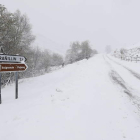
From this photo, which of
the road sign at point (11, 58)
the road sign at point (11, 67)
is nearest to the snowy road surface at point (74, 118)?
the road sign at point (11, 67)

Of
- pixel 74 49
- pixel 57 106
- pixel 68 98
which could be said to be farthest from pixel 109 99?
pixel 74 49

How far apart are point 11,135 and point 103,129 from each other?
2.61m

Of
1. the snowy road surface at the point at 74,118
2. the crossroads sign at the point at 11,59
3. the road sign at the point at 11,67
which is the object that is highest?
the crossroads sign at the point at 11,59

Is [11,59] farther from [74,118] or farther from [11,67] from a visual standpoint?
[74,118]

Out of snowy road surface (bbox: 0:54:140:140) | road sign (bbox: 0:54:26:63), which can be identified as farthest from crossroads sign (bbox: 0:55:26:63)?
snowy road surface (bbox: 0:54:140:140)

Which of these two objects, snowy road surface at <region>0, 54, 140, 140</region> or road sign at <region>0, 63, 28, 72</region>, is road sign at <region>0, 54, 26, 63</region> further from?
snowy road surface at <region>0, 54, 140, 140</region>

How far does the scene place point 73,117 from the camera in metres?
4.11

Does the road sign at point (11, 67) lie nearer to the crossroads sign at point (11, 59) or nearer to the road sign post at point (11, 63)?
the road sign post at point (11, 63)

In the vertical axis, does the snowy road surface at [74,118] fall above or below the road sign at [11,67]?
below

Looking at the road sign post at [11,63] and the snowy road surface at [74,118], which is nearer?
the snowy road surface at [74,118]

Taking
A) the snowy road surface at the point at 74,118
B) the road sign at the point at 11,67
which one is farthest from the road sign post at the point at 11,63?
the snowy road surface at the point at 74,118

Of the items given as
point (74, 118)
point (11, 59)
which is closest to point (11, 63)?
point (11, 59)

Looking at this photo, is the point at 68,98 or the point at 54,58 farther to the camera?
the point at 54,58

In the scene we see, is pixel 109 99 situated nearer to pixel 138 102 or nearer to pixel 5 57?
pixel 138 102
